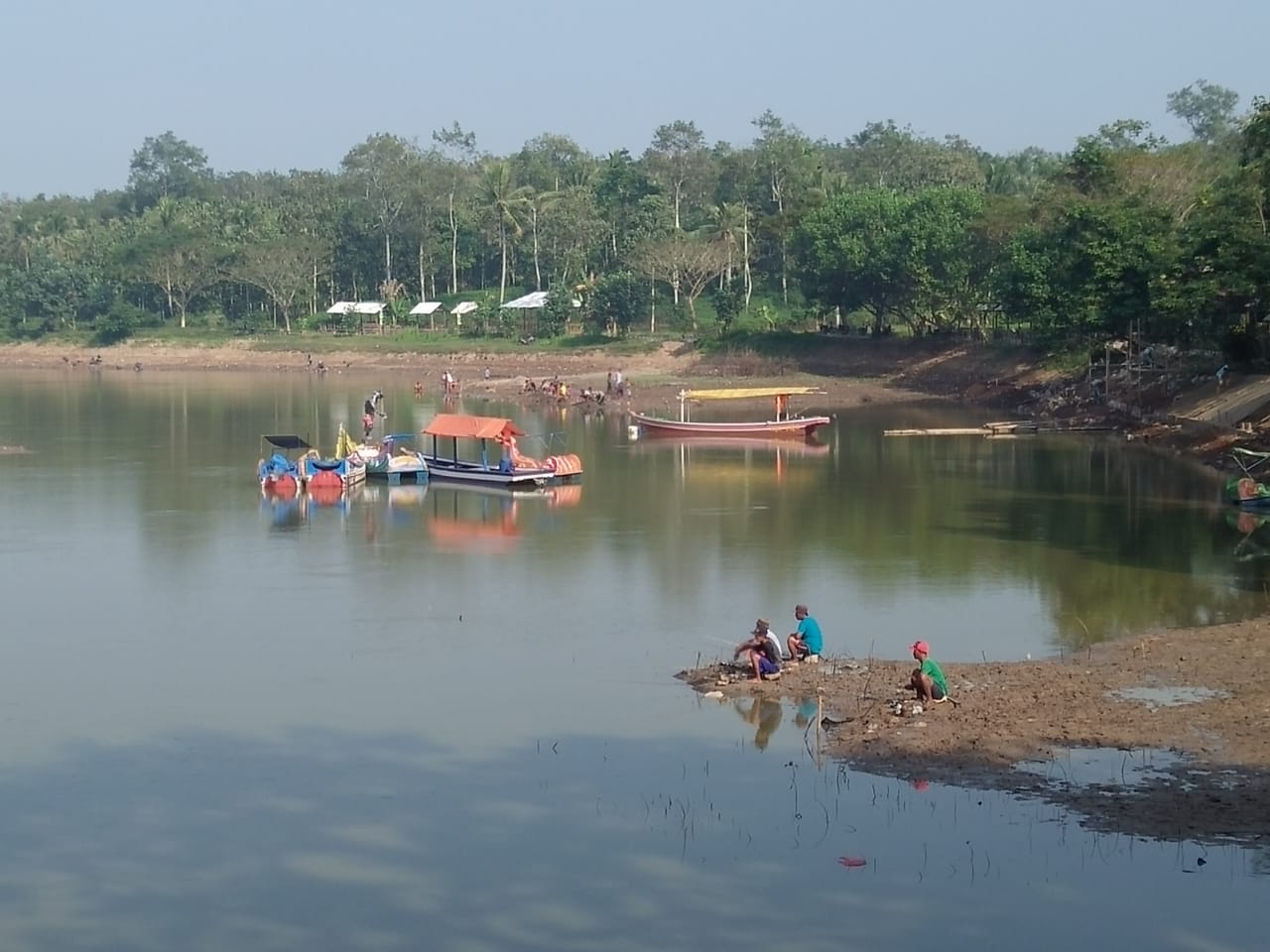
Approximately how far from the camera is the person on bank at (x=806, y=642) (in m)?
21.2

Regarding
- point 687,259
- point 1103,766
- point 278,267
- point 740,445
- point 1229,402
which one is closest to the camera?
point 1103,766

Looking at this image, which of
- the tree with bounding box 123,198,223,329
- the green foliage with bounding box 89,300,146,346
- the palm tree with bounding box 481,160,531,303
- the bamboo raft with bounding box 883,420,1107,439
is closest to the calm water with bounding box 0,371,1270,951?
the bamboo raft with bounding box 883,420,1107,439

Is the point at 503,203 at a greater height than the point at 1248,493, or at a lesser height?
greater

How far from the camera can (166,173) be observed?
15050cm

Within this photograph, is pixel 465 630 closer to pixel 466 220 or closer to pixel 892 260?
pixel 892 260

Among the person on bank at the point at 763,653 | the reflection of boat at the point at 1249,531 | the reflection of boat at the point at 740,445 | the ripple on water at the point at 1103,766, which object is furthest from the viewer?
the reflection of boat at the point at 740,445

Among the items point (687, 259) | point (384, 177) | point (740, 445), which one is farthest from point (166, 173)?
point (740, 445)

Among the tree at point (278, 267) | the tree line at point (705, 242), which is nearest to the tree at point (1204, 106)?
the tree line at point (705, 242)

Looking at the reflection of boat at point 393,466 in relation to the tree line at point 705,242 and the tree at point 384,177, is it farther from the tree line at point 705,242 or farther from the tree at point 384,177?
the tree at point 384,177

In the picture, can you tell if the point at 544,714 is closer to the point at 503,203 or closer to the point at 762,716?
the point at 762,716

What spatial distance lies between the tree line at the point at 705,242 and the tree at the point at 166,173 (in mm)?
16661

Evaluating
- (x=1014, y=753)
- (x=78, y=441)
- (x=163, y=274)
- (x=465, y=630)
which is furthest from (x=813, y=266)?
(x=1014, y=753)

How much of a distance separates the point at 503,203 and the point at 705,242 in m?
14.9

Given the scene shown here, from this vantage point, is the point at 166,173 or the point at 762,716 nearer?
the point at 762,716
